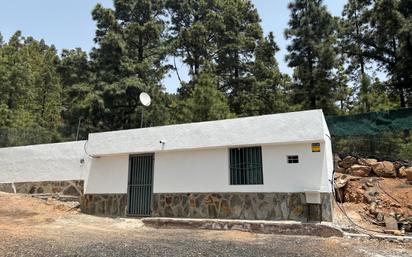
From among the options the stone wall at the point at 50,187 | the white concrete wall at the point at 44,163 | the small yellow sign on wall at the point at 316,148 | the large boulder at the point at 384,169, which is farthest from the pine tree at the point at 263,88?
the stone wall at the point at 50,187

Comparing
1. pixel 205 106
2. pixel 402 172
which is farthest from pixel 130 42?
pixel 402 172

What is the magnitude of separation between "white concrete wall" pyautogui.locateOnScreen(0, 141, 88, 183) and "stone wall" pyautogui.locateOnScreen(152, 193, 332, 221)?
3702 mm

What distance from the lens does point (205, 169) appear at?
11117mm

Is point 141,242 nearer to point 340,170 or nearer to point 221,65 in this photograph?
point 340,170

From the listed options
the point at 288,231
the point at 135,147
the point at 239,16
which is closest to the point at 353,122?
the point at 288,231

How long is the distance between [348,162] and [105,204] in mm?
9640

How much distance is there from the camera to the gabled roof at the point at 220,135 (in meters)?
9.94

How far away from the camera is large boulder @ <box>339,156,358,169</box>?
543 inches

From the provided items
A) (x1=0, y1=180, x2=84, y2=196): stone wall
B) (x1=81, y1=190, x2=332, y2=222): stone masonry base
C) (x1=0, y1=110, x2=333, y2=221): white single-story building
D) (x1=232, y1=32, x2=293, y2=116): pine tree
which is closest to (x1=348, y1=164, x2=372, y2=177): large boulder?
(x1=0, y1=110, x2=333, y2=221): white single-story building

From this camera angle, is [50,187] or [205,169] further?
[50,187]

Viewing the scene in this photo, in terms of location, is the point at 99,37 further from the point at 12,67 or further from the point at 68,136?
the point at 12,67

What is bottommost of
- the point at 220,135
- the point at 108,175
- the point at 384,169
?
the point at 108,175

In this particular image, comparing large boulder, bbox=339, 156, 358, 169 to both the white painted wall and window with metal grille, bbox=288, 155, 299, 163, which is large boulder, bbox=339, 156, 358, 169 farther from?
the white painted wall

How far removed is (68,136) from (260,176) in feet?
54.5
